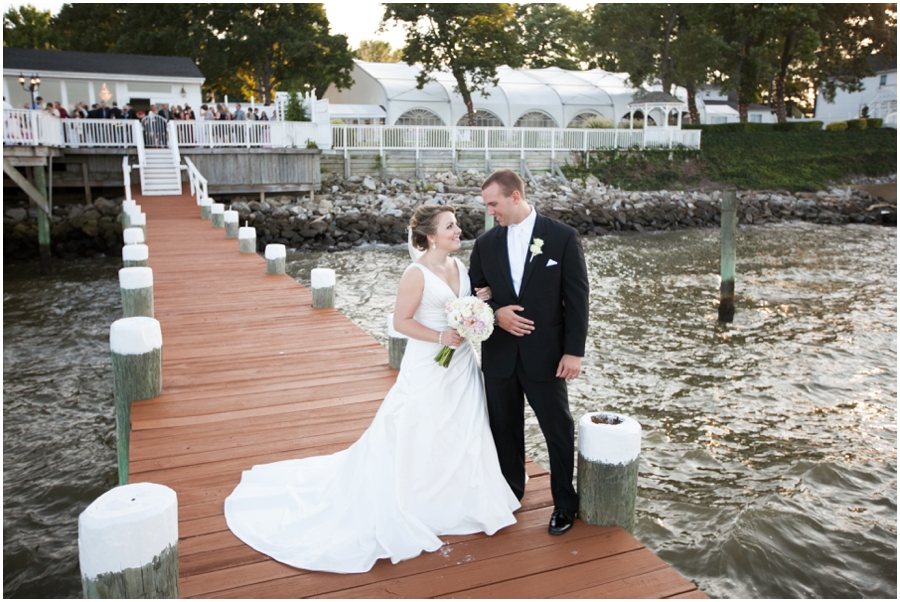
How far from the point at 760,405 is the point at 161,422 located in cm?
738

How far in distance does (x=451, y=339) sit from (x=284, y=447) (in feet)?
6.30

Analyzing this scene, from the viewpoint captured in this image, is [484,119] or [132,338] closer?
[132,338]

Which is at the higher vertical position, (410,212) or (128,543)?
(410,212)

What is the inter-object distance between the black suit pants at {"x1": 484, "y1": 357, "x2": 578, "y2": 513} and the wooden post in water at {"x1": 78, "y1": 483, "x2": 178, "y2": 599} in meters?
1.90

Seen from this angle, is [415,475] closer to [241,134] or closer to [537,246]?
[537,246]

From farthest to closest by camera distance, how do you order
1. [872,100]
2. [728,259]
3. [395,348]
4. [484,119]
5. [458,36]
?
[872,100] → [484,119] → [458,36] → [728,259] → [395,348]

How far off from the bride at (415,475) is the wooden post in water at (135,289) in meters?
4.70

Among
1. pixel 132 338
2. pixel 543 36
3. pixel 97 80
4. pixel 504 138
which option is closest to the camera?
pixel 132 338

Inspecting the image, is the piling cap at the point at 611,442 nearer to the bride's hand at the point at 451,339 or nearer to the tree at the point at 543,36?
the bride's hand at the point at 451,339

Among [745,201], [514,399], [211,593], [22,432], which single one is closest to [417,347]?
[514,399]

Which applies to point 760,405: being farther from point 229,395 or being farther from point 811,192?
point 811,192

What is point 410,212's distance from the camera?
79.5 feet

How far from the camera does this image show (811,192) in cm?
3497

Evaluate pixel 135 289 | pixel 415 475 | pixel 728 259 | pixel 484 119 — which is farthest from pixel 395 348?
pixel 484 119
